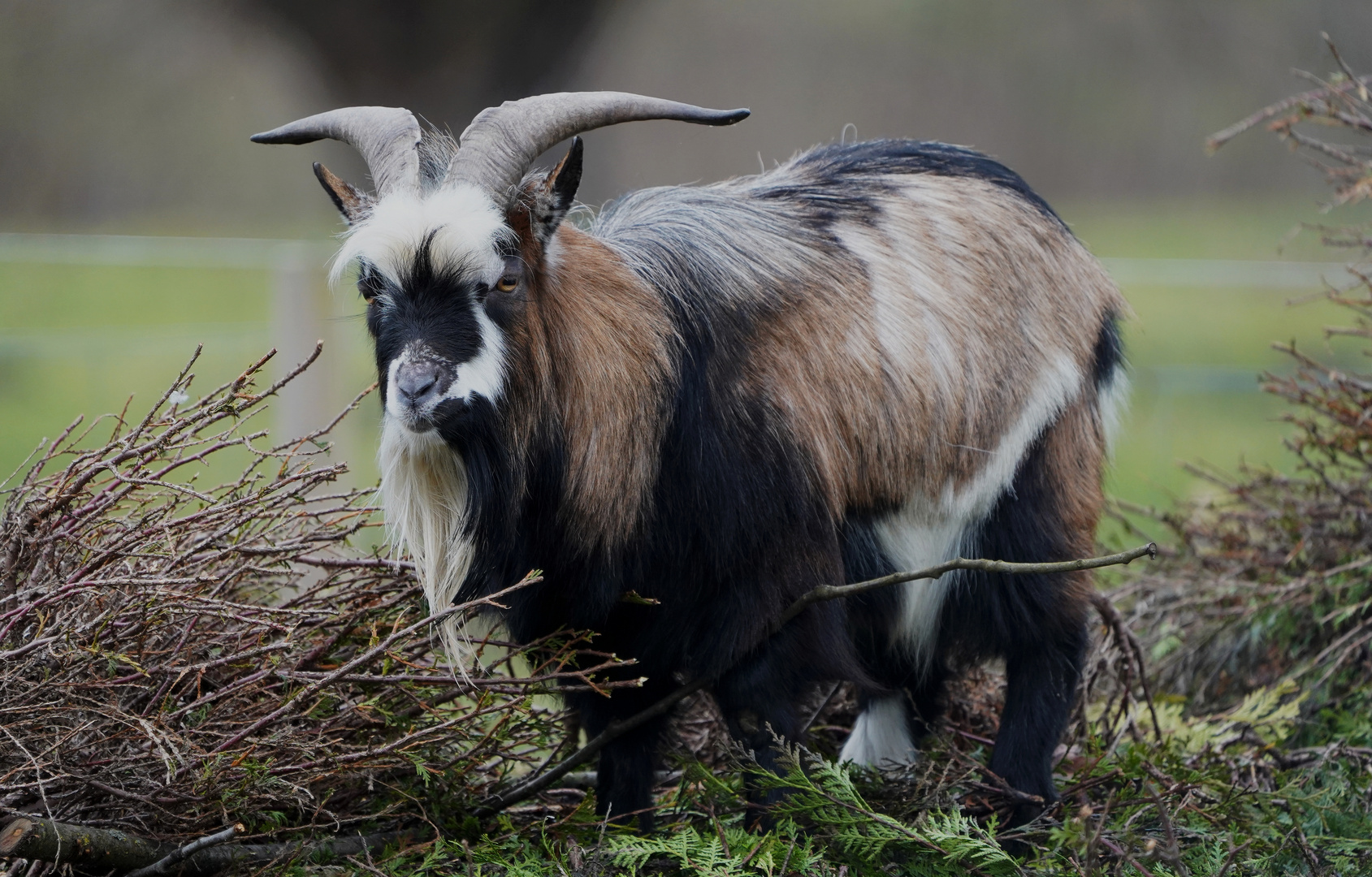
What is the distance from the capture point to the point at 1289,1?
18016 millimetres

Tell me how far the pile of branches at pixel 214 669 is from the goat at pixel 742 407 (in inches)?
11.1

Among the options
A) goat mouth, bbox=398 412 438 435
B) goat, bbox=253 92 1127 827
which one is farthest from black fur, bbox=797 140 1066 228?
goat mouth, bbox=398 412 438 435

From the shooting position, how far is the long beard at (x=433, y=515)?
3.41 m

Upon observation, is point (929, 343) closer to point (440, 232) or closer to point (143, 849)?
point (440, 232)

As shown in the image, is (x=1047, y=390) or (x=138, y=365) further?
(x=138, y=365)

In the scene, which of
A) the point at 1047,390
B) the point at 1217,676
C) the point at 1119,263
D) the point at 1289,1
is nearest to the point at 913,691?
the point at 1047,390

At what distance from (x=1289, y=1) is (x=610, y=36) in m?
11.3

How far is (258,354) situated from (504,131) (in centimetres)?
753

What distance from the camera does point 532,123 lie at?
11.3 ft

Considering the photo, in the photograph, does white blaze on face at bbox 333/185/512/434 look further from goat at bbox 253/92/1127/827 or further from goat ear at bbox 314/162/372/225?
goat ear at bbox 314/162/372/225

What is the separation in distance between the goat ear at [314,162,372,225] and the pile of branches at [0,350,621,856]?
501 millimetres

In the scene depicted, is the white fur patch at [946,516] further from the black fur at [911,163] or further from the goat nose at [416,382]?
the goat nose at [416,382]

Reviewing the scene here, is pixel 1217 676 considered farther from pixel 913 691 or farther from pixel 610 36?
pixel 610 36

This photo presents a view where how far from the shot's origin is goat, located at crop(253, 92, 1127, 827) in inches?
132
